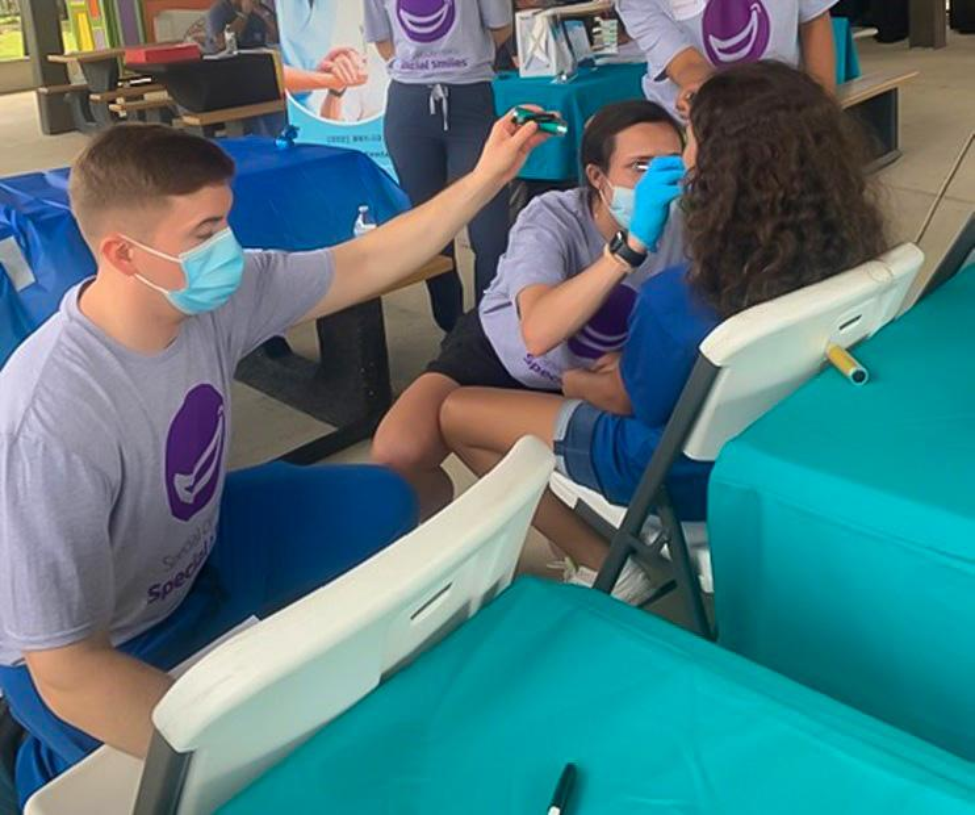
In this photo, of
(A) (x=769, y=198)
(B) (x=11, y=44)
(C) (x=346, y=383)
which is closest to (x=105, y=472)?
(A) (x=769, y=198)

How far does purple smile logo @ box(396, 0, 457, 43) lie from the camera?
328 cm

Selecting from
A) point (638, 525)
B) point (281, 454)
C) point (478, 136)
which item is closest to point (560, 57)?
point (478, 136)

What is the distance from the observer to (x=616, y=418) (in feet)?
5.86

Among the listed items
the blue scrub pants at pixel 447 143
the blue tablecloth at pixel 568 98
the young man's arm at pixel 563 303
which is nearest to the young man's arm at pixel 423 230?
the young man's arm at pixel 563 303

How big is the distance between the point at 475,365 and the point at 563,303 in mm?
389

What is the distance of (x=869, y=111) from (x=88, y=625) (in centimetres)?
537

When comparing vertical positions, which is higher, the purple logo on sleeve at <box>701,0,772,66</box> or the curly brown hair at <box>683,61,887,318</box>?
the purple logo on sleeve at <box>701,0,772,66</box>

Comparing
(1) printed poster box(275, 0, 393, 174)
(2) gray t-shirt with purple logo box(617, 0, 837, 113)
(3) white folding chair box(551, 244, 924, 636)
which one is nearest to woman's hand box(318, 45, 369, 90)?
(1) printed poster box(275, 0, 393, 174)

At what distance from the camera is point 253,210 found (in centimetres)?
285

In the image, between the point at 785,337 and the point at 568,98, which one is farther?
the point at 568,98

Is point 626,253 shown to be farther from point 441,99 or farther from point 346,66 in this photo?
point 346,66

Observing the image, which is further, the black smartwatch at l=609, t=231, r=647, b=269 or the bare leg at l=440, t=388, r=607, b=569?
the bare leg at l=440, t=388, r=607, b=569

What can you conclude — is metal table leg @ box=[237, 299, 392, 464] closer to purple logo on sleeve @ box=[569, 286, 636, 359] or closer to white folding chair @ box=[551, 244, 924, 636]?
purple logo on sleeve @ box=[569, 286, 636, 359]

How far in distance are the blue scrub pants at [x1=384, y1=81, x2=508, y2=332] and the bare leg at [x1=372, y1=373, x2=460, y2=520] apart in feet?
3.74
